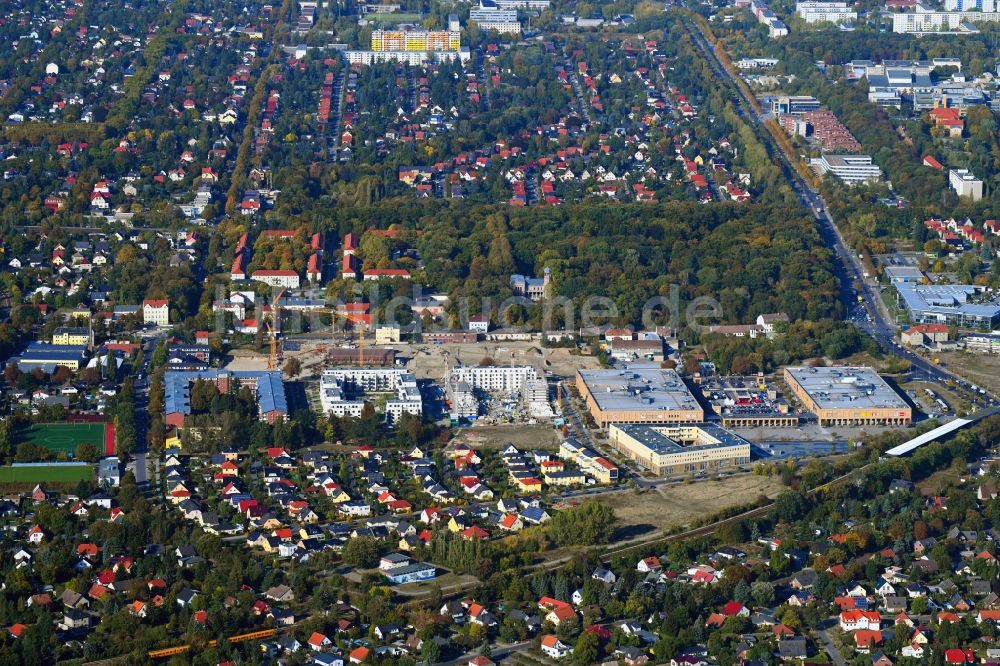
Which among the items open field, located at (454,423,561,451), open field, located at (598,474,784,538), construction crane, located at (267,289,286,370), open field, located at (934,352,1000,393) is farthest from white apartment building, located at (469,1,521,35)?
open field, located at (598,474,784,538)

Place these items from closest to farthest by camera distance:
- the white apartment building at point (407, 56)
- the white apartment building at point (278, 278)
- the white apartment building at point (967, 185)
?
the white apartment building at point (278, 278) → the white apartment building at point (967, 185) → the white apartment building at point (407, 56)

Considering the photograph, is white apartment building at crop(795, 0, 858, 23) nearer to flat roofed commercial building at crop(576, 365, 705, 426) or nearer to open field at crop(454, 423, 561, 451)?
flat roofed commercial building at crop(576, 365, 705, 426)

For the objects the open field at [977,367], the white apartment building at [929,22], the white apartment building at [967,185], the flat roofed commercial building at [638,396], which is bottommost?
the open field at [977,367]

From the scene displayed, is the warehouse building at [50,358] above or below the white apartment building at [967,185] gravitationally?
below

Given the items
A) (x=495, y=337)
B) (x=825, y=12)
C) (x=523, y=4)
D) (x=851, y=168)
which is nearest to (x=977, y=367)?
(x=495, y=337)

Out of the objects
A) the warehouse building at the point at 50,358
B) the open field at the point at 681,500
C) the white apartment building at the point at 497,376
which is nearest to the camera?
the open field at the point at 681,500

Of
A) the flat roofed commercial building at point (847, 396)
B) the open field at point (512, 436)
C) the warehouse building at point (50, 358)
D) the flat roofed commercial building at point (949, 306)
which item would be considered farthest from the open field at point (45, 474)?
the flat roofed commercial building at point (949, 306)

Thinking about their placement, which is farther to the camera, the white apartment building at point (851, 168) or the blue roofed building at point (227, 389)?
the white apartment building at point (851, 168)

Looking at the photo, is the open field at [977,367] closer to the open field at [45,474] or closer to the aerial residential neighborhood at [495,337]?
the aerial residential neighborhood at [495,337]
